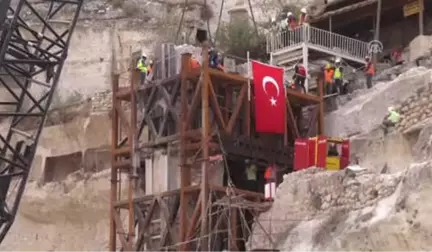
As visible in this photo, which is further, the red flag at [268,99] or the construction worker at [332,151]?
the red flag at [268,99]

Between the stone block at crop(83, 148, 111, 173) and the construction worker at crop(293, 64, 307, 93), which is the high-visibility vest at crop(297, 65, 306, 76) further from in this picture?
the stone block at crop(83, 148, 111, 173)

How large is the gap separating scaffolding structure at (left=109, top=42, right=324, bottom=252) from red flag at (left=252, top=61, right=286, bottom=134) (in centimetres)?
30

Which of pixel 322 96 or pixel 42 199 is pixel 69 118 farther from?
pixel 322 96

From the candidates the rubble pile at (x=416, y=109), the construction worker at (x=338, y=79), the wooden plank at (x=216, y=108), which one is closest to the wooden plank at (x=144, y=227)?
the wooden plank at (x=216, y=108)

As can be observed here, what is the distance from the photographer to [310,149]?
970 inches

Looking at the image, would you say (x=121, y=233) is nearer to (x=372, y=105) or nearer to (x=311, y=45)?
(x=372, y=105)

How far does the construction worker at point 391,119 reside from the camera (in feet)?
80.8

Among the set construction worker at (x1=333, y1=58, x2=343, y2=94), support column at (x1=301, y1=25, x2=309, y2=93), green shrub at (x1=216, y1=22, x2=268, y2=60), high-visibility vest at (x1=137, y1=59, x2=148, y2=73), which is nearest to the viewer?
high-visibility vest at (x1=137, y1=59, x2=148, y2=73)

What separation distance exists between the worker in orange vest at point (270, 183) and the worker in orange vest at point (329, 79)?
4.27m

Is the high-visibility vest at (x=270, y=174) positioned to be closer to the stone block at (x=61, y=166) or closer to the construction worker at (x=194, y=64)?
the construction worker at (x=194, y=64)

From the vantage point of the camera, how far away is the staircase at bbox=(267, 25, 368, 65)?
31344 mm

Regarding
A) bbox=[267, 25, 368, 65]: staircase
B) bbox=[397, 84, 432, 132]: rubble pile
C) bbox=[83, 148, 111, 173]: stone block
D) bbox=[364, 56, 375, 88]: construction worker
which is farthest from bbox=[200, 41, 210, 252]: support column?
bbox=[83, 148, 111, 173]: stone block

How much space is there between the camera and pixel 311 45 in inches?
1228

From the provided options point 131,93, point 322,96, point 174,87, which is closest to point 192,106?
point 174,87
